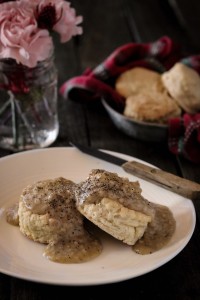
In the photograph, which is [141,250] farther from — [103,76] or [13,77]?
[103,76]

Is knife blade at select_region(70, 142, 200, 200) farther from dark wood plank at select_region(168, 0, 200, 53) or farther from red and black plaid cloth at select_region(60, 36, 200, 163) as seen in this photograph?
dark wood plank at select_region(168, 0, 200, 53)

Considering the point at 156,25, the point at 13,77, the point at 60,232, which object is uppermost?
the point at 13,77

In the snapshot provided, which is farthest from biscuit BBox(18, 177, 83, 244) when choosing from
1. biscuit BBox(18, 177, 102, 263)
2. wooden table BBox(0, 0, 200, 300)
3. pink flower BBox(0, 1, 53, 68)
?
pink flower BBox(0, 1, 53, 68)

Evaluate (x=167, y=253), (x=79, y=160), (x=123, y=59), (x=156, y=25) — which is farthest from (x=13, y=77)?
(x=156, y=25)

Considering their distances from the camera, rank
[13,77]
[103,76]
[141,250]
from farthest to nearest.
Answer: [103,76] → [13,77] → [141,250]

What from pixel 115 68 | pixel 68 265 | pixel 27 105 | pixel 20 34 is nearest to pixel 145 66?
pixel 115 68

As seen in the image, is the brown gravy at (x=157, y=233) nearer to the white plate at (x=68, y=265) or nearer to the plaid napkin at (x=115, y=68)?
the white plate at (x=68, y=265)

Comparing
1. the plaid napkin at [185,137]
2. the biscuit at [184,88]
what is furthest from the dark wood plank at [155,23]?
the plaid napkin at [185,137]
